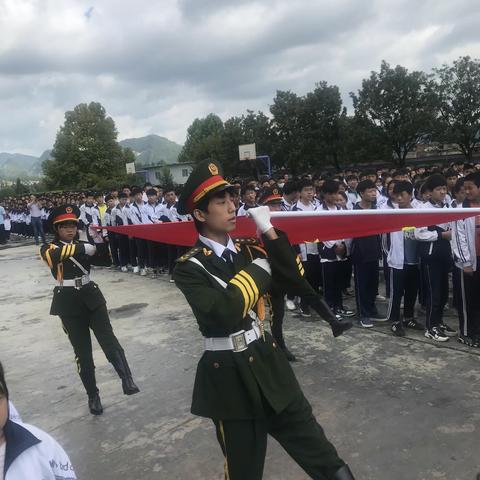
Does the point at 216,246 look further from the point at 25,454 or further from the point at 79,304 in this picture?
the point at 79,304

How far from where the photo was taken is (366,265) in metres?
5.74

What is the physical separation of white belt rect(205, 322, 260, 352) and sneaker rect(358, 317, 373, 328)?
144 inches

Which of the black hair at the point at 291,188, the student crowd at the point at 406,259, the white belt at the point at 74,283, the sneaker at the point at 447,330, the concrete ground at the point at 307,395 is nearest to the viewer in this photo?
the concrete ground at the point at 307,395

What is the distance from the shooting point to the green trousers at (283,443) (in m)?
2.15

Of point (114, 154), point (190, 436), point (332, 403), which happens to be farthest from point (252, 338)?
point (114, 154)

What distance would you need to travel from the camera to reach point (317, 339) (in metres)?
5.38

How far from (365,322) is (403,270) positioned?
0.77 metres

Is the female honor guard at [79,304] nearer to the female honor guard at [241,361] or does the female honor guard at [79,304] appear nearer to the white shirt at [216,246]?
the female honor guard at [241,361]

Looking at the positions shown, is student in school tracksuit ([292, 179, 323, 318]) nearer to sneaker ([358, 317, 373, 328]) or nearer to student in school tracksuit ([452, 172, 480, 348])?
sneaker ([358, 317, 373, 328])

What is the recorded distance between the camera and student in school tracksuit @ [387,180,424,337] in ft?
17.2

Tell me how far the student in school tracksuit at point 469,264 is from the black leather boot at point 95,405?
3528mm

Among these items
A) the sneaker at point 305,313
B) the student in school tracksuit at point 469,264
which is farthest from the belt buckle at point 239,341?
the sneaker at point 305,313

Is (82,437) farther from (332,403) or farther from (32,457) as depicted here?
(32,457)

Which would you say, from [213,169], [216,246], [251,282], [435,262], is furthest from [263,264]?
[435,262]
